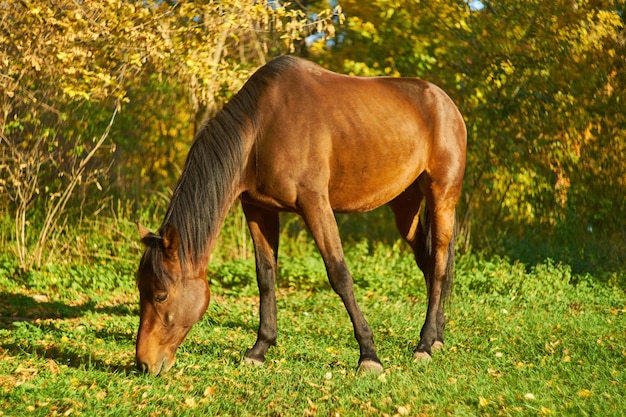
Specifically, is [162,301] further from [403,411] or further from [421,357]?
[421,357]

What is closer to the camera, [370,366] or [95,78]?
[370,366]

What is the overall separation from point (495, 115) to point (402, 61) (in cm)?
142

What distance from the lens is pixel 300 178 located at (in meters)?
5.26

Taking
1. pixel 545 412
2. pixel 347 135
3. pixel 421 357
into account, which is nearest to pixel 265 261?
pixel 347 135

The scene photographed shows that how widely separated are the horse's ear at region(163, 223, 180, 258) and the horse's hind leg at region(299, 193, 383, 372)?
98 cm

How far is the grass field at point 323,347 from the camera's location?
4.35 m

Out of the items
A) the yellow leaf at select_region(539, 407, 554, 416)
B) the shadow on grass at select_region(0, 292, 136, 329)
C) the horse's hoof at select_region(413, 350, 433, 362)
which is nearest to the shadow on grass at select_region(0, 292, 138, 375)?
the shadow on grass at select_region(0, 292, 136, 329)

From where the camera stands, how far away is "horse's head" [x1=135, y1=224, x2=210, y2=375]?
4699mm

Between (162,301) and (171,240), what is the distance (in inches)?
15.2

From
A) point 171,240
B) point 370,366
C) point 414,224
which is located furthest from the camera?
point 414,224

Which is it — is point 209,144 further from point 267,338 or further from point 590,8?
point 590,8

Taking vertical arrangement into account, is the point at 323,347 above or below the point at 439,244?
below

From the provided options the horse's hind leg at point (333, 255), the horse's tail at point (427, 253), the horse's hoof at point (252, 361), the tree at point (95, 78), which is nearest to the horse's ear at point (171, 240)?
the horse's hind leg at point (333, 255)

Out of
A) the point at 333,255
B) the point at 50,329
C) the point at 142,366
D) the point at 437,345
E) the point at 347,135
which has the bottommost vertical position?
the point at 437,345
